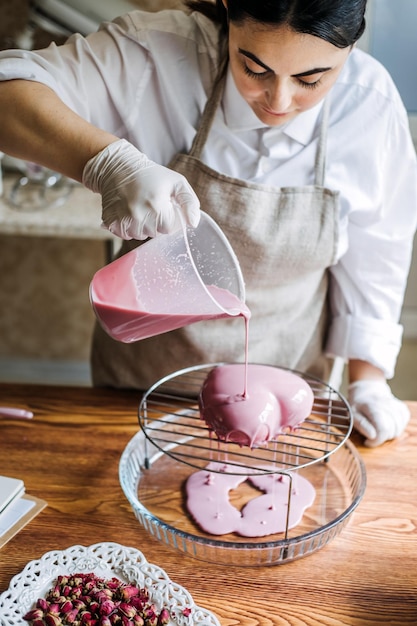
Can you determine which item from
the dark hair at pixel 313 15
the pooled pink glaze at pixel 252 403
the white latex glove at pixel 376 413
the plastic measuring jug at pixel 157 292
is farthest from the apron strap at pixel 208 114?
the white latex glove at pixel 376 413

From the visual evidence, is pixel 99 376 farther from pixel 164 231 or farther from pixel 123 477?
pixel 164 231

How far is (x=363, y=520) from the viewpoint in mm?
1128

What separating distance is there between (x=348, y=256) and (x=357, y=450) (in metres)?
0.47

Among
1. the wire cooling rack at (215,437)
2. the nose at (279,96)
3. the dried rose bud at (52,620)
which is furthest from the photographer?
the wire cooling rack at (215,437)

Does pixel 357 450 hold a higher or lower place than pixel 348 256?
lower

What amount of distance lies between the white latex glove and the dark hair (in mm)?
667

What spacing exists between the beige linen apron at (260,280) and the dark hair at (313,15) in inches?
10.7

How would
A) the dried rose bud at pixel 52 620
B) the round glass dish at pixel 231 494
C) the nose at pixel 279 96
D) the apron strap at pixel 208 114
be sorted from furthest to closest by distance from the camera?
the apron strap at pixel 208 114 → the nose at pixel 279 96 → the round glass dish at pixel 231 494 → the dried rose bud at pixel 52 620

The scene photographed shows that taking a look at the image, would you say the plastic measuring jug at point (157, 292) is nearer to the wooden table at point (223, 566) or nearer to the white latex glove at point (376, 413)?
the wooden table at point (223, 566)

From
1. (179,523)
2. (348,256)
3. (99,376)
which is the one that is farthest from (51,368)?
(179,523)

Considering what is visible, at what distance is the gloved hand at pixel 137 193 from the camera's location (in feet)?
3.25

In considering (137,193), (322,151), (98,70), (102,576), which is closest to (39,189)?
(98,70)

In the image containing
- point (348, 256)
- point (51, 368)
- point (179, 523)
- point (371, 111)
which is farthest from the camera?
point (51, 368)

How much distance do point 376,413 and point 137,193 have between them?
639 mm
